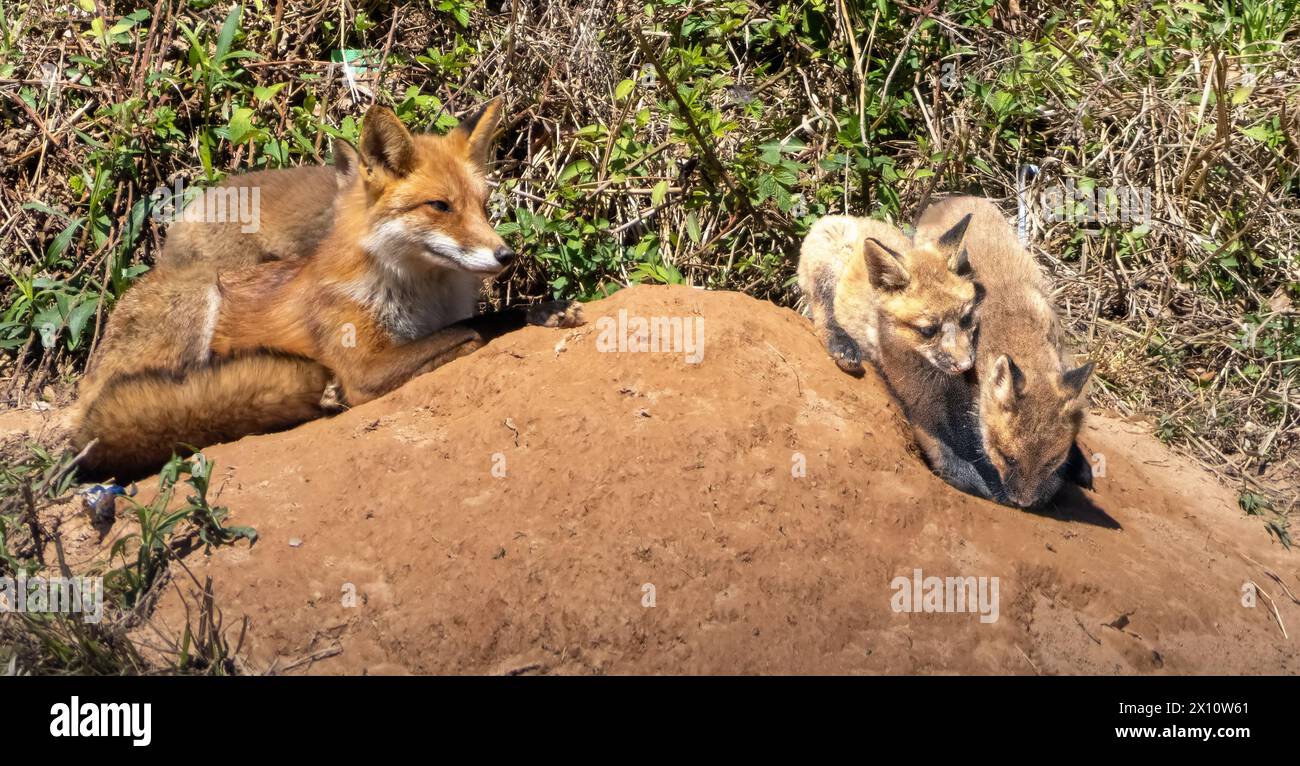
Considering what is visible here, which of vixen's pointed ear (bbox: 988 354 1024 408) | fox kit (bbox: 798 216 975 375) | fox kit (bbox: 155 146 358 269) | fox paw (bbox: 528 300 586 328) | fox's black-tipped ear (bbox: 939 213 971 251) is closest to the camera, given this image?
vixen's pointed ear (bbox: 988 354 1024 408)

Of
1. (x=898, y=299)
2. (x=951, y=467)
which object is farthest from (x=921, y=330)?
(x=951, y=467)

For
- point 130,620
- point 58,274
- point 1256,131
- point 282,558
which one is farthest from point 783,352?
point 58,274

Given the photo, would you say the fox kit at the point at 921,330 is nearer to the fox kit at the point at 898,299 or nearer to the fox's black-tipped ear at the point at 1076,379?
the fox kit at the point at 898,299

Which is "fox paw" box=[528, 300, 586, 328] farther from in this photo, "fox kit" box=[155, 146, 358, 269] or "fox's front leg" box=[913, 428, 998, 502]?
"fox's front leg" box=[913, 428, 998, 502]

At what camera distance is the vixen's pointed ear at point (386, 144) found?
530 centimetres

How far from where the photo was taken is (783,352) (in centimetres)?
560

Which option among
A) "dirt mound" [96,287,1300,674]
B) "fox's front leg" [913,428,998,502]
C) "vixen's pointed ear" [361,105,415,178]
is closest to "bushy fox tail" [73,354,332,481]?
"dirt mound" [96,287,1300,674]

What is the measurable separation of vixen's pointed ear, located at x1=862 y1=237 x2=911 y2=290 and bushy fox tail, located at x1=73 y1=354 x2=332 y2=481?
3.27m

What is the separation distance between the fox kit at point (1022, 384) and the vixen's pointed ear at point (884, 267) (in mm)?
492

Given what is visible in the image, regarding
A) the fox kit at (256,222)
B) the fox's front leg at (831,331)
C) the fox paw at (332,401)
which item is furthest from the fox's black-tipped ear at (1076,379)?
the fox kit at (256,222)

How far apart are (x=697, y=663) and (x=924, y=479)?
166 cm

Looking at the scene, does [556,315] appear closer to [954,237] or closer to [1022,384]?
[954,237]

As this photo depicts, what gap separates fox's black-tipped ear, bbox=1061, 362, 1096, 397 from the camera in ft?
18.0

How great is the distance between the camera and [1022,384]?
5.50m
